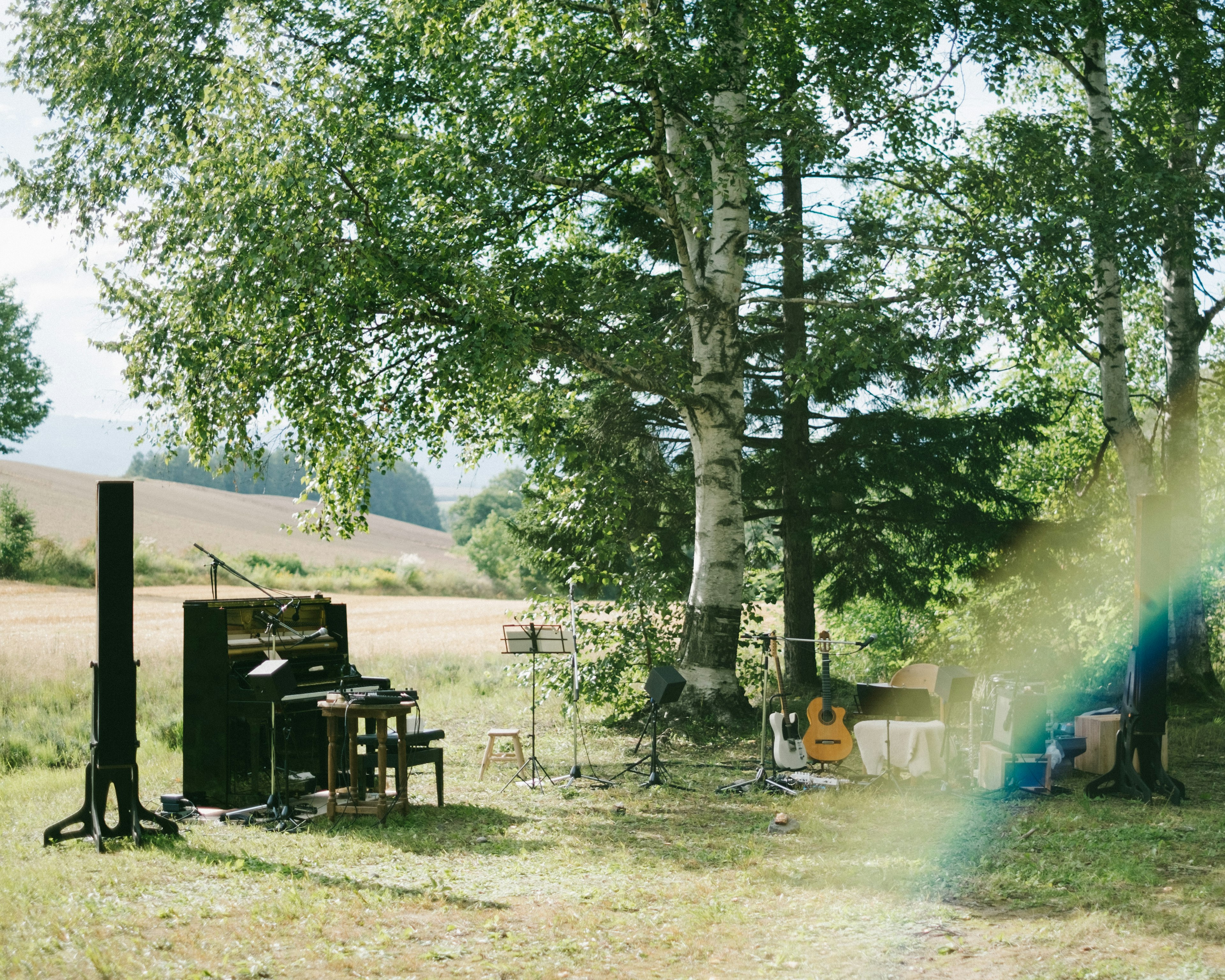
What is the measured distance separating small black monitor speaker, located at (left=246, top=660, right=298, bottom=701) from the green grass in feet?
3.11

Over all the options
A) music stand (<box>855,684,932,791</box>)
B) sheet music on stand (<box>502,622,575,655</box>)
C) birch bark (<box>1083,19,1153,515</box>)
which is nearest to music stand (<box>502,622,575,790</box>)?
sheet music on stand (<box>502,622,575,655</box>)

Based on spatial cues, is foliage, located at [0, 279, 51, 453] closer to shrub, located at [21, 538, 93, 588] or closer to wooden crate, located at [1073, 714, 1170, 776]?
shrub, located at [21, 538, 93, 588]

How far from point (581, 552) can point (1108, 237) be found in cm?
666

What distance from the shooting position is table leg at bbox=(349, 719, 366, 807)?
322 inches

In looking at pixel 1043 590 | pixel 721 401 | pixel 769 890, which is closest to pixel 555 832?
pixel 769 890

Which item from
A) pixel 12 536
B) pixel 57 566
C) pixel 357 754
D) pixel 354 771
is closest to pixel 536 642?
pixel 357 754

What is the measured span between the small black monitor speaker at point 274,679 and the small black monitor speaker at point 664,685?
9.61 feet

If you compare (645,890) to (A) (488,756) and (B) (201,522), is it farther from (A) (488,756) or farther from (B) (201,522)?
(B) (201,522)

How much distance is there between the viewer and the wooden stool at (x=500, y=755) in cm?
987

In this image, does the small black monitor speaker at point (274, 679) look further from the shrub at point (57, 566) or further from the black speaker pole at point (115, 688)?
the shrub at point (57, 566)

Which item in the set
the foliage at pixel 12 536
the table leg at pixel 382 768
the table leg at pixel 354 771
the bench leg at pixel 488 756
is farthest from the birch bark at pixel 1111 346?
the foliage at pixel 12 536

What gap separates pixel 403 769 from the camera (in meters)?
8.34

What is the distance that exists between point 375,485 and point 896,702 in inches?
3713

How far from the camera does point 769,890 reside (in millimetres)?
6273
